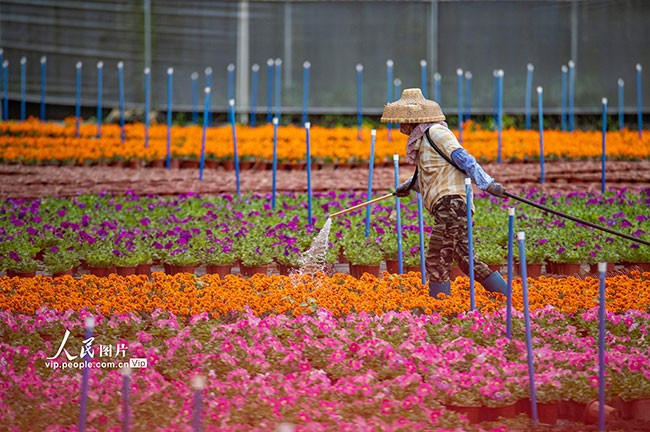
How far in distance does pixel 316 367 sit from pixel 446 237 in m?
1.55

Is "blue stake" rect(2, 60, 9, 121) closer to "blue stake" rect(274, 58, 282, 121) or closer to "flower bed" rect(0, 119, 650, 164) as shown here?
"flower bed" rect(0, 119, 650, 164)

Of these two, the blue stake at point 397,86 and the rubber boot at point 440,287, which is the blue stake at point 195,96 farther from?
the rubber boot at point 440,287

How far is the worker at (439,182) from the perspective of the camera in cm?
675

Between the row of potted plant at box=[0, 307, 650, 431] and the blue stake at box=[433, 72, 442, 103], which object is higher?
the blue stake at box=[433, 72, 442, 103]

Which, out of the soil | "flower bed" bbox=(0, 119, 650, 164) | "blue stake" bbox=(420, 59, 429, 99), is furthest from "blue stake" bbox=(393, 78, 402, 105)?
the soil

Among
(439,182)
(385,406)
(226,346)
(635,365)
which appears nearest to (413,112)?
(439,182)

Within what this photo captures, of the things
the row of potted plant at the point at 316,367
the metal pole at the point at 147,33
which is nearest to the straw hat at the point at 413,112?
the row of potted plant at the point at 316,367

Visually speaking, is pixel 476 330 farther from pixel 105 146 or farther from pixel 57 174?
pixel 105 146

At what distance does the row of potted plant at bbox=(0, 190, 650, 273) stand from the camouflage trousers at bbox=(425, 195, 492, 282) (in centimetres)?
138

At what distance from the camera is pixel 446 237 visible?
6.80 m

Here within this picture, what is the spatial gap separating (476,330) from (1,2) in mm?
17011

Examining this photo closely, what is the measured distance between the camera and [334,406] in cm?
485

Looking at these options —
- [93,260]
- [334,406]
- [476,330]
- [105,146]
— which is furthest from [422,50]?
[334,406]

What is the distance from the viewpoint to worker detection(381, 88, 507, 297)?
22.2 feet
